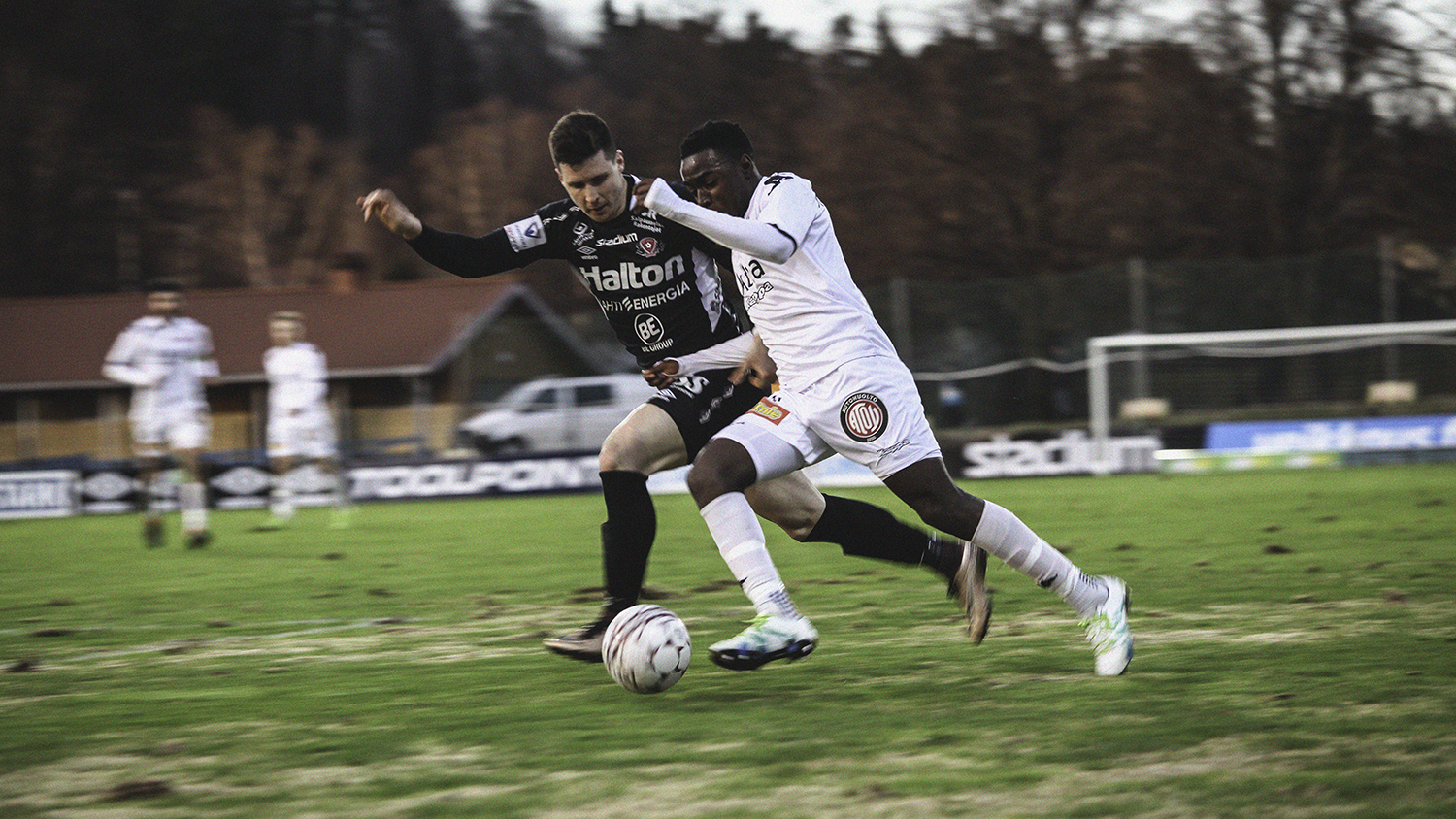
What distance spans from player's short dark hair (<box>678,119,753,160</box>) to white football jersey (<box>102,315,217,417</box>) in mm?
9441

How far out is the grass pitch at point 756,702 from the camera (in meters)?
3.76

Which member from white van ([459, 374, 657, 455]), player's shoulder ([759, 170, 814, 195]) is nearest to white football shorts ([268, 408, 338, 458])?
white van ([459, 374, 657, 455])

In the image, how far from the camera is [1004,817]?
348cm

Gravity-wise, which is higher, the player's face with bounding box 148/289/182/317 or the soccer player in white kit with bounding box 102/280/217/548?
the player's face with bounding box 148/289/182/317

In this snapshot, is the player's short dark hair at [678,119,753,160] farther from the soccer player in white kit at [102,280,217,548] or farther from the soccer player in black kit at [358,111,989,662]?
the soccer player in white kit at [102,280,217,548]

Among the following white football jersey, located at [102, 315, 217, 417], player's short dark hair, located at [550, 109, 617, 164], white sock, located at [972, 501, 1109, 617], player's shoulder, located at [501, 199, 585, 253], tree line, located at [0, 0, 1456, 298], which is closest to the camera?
white sock, located at [972, 501, 1109, 617]

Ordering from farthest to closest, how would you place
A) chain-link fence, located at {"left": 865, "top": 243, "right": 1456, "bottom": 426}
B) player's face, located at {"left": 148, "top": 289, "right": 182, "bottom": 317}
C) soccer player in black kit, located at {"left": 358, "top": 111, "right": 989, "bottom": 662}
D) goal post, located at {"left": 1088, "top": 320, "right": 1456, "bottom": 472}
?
1. chain-link fence, located at {"left": 865, "top": 243, "right": 1456, "bottom": 426}
2. goal post, located at {"left": 1088, "top": 320, "right": 1456, "bottom": 472}
3. player's face, located at {"left": 148, "top": 289, "right": 182, "bottom": 317}
4. soccer player in black kit, located at {"left": 358, "top": 111, "right": 989, "bottom": 662}

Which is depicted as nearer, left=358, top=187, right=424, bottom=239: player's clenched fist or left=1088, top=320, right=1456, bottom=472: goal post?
left=358, top=187, right=424, bottom=239: player's clenched fist

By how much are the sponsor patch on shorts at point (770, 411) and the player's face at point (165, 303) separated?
927cm

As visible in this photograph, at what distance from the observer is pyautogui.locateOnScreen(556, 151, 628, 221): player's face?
580 cm

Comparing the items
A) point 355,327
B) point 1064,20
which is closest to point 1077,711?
point 1064,20

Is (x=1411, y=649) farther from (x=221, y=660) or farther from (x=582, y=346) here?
(x=582, y=346)

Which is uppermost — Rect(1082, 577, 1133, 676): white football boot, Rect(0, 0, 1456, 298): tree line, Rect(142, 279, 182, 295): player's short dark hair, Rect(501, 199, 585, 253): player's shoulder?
Rect(0, 0, 1456, 298): tree line

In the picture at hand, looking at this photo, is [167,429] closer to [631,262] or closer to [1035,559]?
[631,262]
